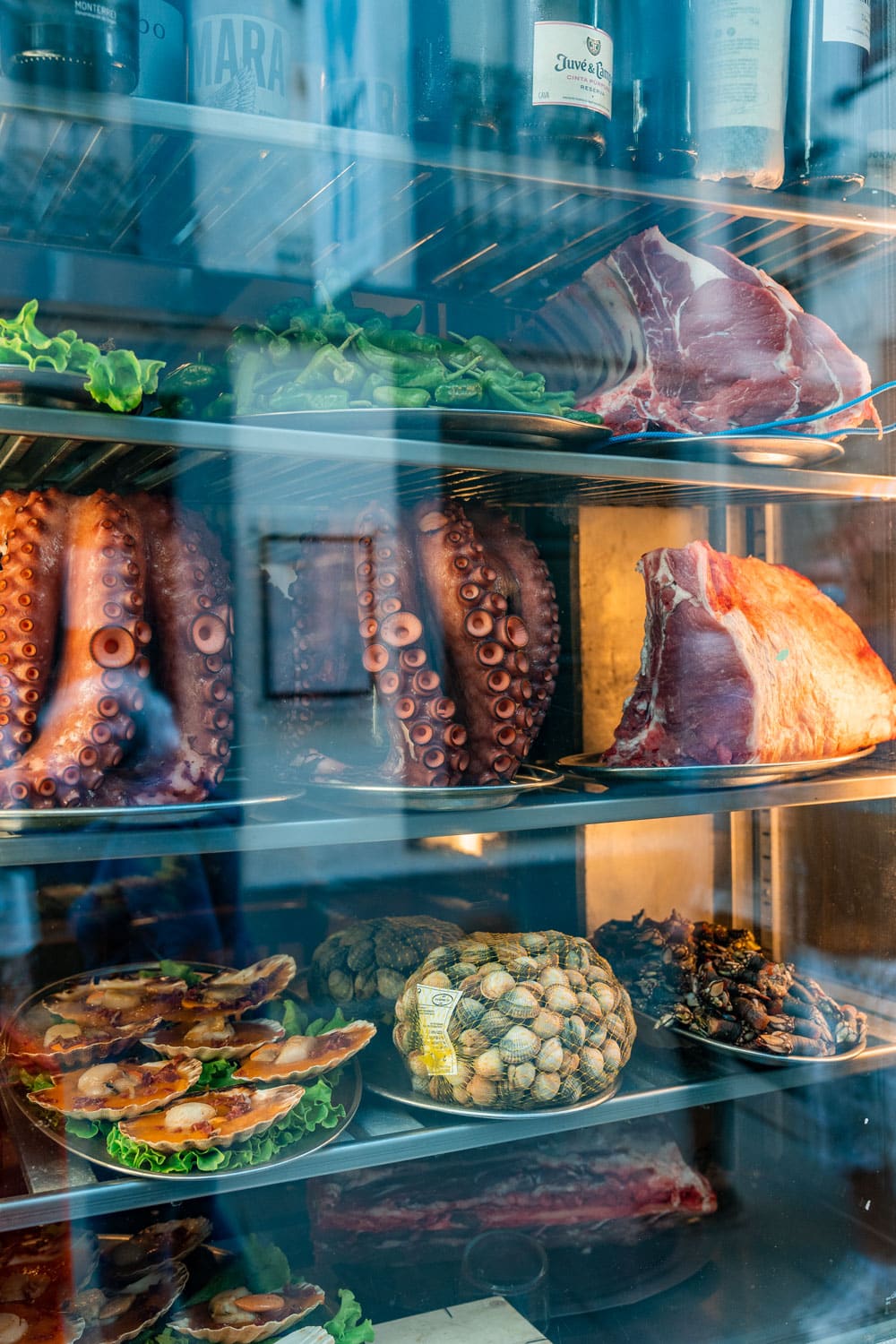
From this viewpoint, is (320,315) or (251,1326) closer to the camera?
(251,1326)

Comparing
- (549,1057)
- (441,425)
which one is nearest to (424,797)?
(549,1057)

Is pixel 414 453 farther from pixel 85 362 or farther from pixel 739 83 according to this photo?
pixel 739 83

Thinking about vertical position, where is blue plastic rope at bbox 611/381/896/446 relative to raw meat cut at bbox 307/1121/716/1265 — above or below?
above

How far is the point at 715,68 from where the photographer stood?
173 cm

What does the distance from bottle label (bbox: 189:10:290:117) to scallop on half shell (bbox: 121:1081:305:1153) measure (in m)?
1.25

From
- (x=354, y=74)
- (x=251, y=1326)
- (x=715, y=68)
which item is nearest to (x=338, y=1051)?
(x=251, y=1326)

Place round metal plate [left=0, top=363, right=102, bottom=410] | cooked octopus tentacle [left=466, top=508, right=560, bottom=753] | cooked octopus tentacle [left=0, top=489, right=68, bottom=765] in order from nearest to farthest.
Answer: round metal plate [left=0, top=363, right=102, bottom=410] → cooked octopus tentacle [left=0, top=489, right=68, bottom=765] → cooked octopus tentacle [left=466, top=508, right=560, bottom=753]

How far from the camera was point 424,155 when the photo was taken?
150cm

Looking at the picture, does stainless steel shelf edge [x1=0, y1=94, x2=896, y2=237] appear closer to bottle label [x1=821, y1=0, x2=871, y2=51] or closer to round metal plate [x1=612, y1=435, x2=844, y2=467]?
bottle label [x1=821, y1=0, x2=871, y2=51]

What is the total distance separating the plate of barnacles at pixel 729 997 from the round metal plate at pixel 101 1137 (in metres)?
0.55

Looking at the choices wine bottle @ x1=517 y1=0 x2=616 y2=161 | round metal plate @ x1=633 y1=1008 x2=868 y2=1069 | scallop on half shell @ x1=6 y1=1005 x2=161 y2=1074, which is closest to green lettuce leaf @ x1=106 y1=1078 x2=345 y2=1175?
scallop on half shell @ x1=6 y1=1005 x2=161 y2=1074

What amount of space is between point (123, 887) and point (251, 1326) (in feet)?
2.02

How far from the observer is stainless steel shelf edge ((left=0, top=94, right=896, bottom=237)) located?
4.31ft

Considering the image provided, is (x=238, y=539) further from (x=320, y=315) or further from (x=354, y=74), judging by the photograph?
(x=354, y=74)
